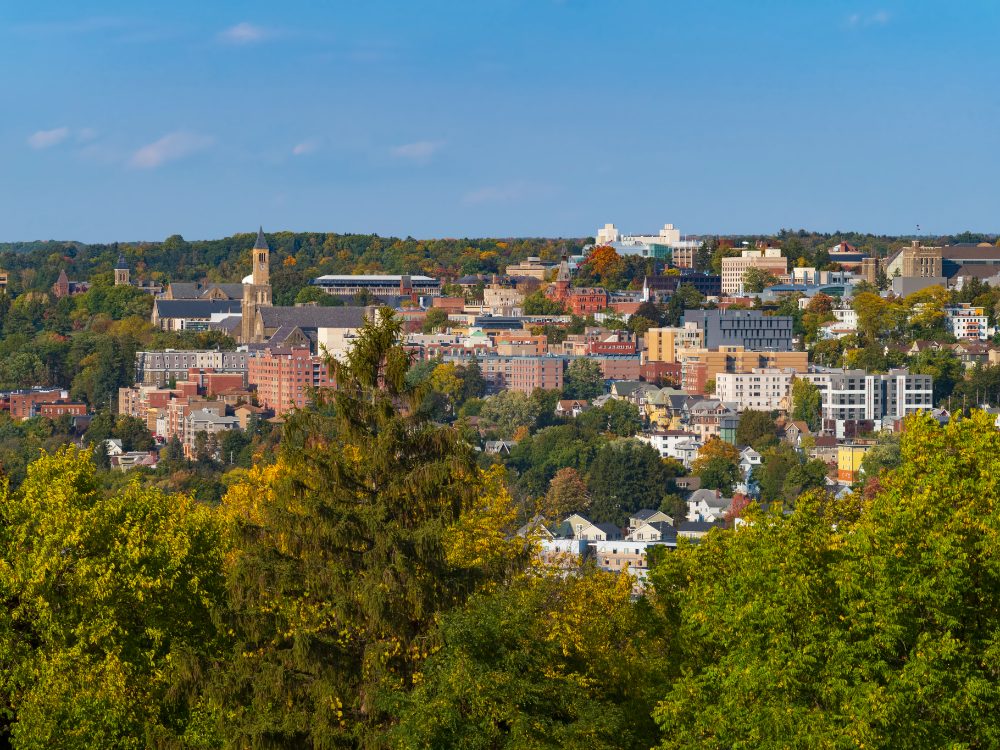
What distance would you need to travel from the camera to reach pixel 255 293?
130500 millimetres

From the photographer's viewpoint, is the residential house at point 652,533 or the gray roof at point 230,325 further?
the gray roof at point 230,325

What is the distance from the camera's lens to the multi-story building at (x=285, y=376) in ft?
310

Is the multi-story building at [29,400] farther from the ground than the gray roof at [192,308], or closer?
closer

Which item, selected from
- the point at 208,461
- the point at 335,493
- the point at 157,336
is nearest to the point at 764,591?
the point at 335,493

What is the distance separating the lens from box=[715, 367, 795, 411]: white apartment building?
90.7 m

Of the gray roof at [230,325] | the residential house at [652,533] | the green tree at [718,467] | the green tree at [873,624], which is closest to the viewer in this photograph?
the green tree at [873,624]

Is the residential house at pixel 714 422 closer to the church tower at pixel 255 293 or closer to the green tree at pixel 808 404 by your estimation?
the green tree at pixel 808 404

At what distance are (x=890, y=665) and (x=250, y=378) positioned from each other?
89014 mm

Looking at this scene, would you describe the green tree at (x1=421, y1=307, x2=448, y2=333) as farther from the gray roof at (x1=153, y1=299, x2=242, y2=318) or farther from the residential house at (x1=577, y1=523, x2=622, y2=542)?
the residential house at (x1=577, y1=523, x2=622, y2=542)

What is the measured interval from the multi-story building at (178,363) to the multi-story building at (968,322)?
35.8 meters

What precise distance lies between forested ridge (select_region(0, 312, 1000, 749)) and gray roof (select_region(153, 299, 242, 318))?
108140 mm

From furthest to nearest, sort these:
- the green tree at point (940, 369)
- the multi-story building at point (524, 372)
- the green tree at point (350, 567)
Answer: the multi-story building at point (524, 372)
the green tree at point (940, 369)
the green tree at point (350, 567)

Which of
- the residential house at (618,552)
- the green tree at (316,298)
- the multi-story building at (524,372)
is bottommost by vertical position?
the residential house at (618,552)

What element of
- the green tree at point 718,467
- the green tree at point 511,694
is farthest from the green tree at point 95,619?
the green tree at point 718,467
